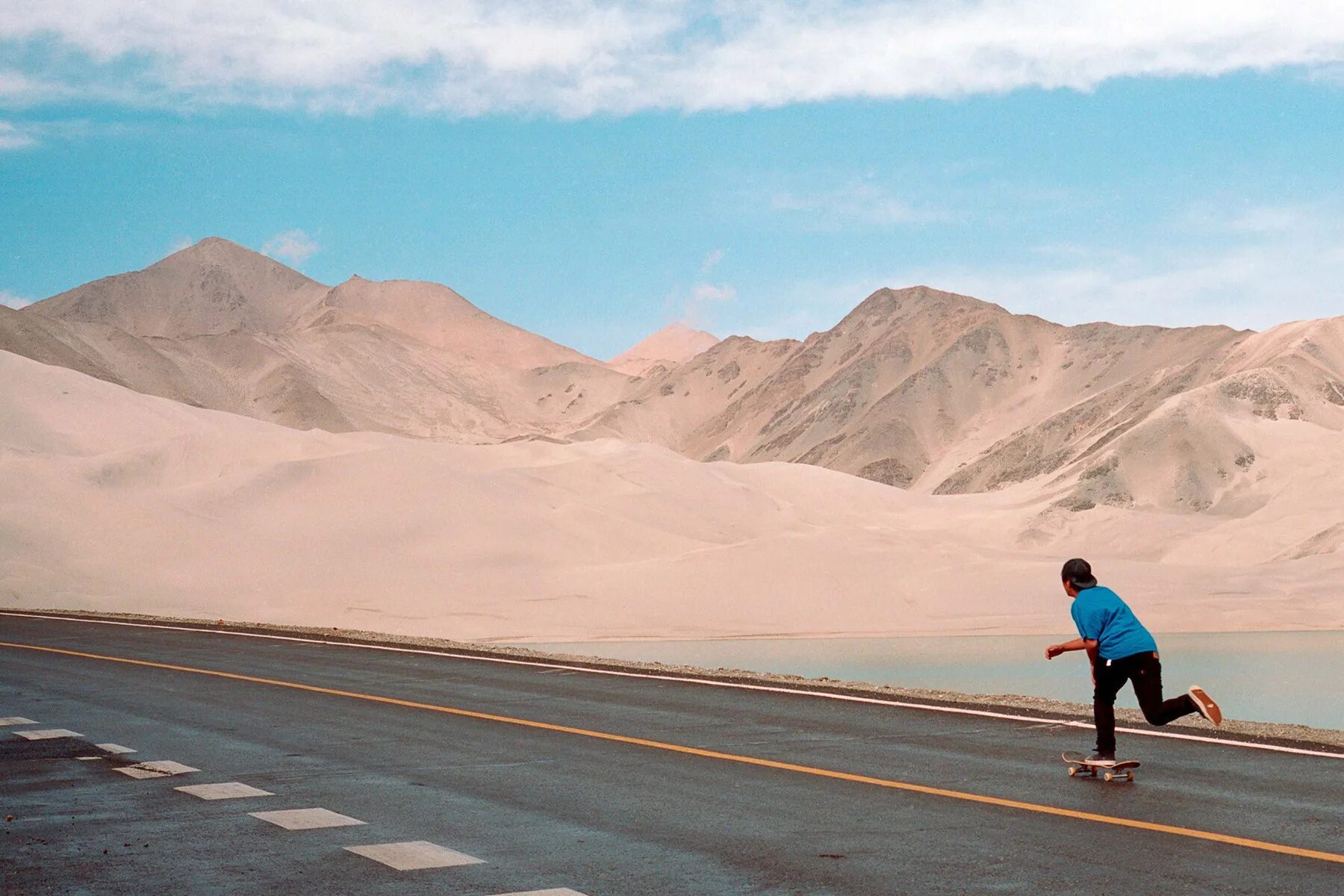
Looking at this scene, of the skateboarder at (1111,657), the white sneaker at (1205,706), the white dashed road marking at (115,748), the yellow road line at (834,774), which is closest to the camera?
the yellow road line at (834,774)

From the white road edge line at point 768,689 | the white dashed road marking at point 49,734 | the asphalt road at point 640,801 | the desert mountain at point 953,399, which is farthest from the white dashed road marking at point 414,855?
the desert mountain at point 953,399

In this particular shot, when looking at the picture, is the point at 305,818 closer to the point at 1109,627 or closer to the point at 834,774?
the point at 834,774

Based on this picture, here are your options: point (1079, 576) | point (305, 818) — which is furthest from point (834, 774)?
point (305, 818)

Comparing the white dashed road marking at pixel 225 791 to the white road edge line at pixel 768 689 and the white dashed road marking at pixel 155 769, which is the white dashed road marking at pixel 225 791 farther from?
the white road edge line at pixel 768 689

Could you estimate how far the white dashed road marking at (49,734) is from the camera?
43.7 ft

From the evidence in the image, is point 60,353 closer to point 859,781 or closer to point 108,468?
point 108,468

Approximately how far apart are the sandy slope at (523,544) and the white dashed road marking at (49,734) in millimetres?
32156

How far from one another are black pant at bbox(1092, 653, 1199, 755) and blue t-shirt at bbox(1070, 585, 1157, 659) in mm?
57

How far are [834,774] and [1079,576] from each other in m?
2.22

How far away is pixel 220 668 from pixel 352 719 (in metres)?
6.47

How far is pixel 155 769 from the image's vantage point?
11.3m

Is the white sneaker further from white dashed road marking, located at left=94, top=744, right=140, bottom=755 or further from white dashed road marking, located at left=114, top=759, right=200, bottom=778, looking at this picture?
white dashed road marking, located at left=94, top=744, right=140, bottom=755

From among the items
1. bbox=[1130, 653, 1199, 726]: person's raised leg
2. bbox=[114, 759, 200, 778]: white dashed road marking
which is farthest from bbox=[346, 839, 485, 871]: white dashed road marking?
bbox=[1130, 653, 1199, 726]: person's raised leg

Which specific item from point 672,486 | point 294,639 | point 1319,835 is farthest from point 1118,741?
point 672,486
